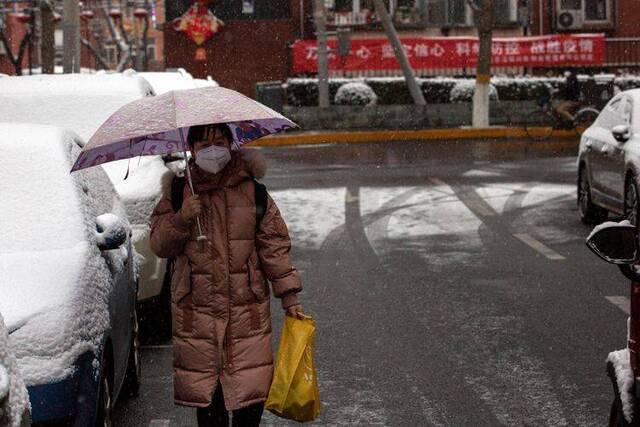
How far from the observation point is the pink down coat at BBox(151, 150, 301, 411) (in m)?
5.40

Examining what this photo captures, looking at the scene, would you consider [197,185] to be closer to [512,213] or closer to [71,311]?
[71,311]

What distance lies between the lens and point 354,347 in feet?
28.6

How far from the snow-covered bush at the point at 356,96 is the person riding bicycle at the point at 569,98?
440cm

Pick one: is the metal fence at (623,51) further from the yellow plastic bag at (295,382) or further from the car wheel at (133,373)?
the yellow plastic bag at (295,382)

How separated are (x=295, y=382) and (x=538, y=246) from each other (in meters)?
8.07

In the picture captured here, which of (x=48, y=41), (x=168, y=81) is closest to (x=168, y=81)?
(x=168, y=81)

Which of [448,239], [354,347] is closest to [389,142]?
[448,239]

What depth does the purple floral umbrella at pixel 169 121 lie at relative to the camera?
5445mm

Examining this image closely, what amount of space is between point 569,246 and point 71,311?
8237 mm

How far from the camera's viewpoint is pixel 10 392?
3.77 meters

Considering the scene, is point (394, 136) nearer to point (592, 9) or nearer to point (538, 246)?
point (592, 9)

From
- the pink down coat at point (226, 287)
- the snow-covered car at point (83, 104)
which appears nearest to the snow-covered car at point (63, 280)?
the pink down coat at point (226, 287)

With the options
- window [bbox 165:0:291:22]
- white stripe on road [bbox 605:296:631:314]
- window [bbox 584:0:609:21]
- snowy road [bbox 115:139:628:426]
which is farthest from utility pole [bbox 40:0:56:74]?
white stripe on road [bbox 605:296:631:314]

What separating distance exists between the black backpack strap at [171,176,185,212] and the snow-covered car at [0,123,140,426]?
0.59 meters
